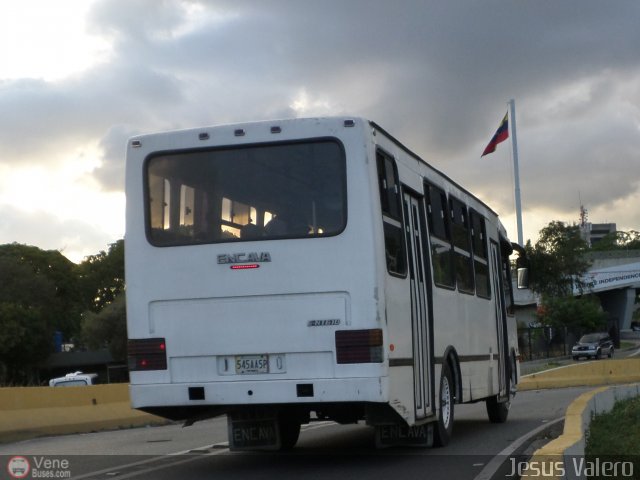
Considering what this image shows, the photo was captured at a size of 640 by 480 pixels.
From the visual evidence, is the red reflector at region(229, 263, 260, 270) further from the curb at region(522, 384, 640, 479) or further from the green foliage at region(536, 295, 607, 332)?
the green foliage at region(536, 295, 607, 332)

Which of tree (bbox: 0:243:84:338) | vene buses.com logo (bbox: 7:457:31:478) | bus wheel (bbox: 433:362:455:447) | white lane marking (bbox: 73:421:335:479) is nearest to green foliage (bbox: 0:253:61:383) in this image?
tree (bbox: 0:243:84:338)

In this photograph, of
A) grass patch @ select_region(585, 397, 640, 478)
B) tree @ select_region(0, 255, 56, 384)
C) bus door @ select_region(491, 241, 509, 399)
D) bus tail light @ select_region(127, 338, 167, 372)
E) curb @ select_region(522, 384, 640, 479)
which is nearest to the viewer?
curb @ select_region(522, 384, 640, 479)

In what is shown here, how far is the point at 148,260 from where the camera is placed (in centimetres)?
1147

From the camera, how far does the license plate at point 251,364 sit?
11.0m

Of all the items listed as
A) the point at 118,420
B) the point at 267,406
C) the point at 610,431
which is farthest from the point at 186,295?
the point at 118,420

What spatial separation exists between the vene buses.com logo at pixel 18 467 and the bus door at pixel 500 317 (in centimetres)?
791

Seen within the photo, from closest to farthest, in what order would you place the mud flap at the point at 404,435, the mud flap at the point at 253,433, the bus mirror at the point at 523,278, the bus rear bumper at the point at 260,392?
the bus rear bumper at the point at 260,392, the mud flap at the point at 404,435, the mud flap at the point at 253,433, the bus mirror at the point at 523,278

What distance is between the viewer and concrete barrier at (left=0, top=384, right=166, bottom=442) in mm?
18203

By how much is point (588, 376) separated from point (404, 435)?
82.0ft

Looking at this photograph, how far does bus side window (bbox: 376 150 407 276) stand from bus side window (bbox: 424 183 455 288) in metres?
1.56

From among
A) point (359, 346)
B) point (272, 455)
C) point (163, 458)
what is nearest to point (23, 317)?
point (163, 458)

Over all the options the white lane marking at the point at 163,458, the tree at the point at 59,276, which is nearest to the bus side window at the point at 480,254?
the white lane marking at the point at 163,458

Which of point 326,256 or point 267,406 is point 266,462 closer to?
point 267,406

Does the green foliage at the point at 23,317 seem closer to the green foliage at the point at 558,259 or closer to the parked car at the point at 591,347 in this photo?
the green foliage at the point at 558,259
